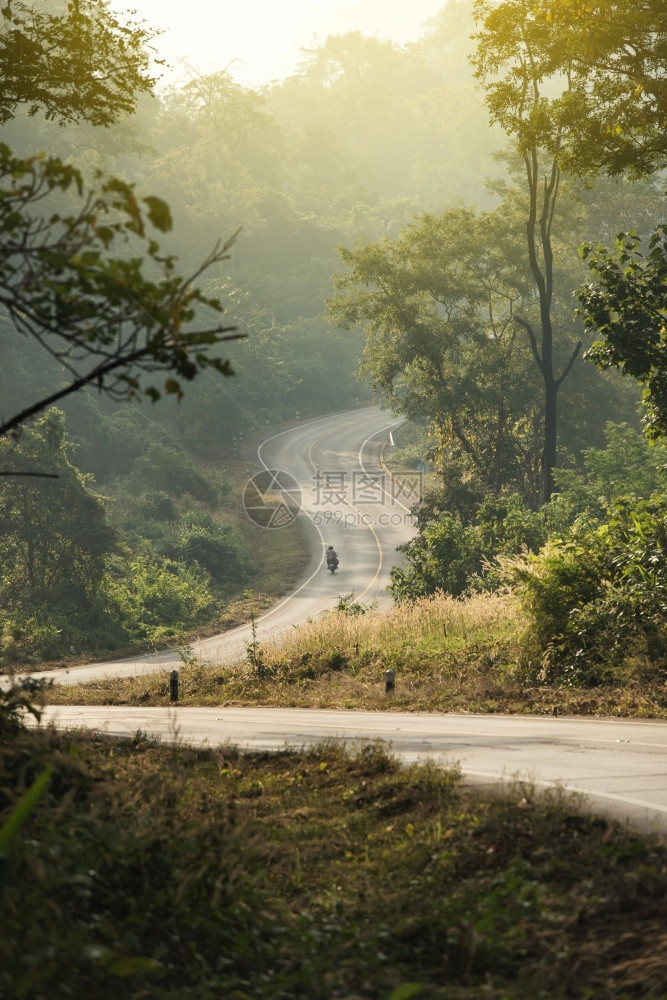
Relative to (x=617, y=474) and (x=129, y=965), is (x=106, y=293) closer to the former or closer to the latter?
(x=129, y=965)

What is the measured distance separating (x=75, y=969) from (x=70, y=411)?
63.7 meters

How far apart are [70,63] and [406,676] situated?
41.3 ft

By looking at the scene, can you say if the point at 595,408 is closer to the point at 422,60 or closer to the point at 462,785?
the point at 462,785

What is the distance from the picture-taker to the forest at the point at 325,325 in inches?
644

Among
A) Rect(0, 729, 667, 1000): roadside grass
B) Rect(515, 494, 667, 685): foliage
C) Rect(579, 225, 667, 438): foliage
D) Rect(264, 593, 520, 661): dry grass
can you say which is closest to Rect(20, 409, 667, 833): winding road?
Rect(0, 729, 667, 1000): roadside grass

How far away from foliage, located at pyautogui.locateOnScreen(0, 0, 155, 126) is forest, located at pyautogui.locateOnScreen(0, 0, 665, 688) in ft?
0.22

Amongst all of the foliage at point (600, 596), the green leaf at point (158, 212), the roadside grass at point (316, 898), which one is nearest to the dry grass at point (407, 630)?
the foliage at point (600, 596)

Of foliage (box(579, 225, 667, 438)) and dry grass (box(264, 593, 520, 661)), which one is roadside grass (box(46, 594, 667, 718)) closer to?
dry grass (box(264, 593, 520, 661))

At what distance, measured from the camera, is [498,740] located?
1376 centimetres

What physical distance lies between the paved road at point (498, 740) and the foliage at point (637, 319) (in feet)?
22.3

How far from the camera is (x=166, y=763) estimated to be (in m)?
11.9

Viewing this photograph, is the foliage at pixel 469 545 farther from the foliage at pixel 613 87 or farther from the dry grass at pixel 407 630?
the foliage at pixel 613 87

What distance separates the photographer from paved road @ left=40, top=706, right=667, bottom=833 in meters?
10.2

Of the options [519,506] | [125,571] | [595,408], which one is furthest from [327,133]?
[519,506]
